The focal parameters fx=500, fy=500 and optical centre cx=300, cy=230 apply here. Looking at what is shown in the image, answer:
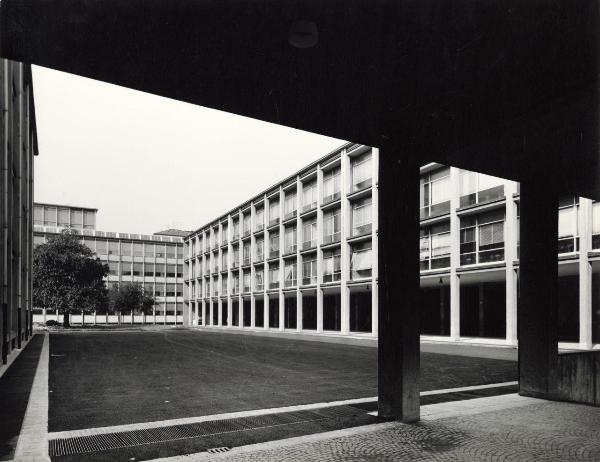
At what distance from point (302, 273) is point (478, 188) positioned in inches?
797

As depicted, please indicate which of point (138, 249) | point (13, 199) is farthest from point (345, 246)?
point (138, 249)

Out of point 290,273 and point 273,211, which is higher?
point 273,211

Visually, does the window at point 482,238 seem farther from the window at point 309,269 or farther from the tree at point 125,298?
the tree at point 125,298

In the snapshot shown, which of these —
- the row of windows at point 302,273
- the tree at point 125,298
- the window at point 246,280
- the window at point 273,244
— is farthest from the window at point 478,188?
the tree at point 125,298

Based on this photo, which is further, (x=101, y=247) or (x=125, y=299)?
(x=101, y=247)

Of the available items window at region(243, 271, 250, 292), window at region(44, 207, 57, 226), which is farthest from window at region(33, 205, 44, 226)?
window at region(243, 271, 250, 292)

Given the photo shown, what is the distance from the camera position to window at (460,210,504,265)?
2614 centimetres

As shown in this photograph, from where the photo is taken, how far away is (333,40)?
17.5 ft

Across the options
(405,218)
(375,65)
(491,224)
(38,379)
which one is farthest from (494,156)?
(491,224)

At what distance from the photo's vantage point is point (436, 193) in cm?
3094

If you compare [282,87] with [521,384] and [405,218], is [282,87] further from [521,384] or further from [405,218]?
[521,384]

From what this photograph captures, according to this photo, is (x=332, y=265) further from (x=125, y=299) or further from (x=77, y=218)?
(x=77, y=218)

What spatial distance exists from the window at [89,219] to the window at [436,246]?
74.9 metres

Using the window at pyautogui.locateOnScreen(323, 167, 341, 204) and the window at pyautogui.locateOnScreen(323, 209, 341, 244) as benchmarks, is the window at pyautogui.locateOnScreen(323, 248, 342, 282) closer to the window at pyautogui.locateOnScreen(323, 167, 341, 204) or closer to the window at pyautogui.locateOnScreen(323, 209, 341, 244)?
the window at pyautogui.locateOnScreen(323, 209, 341, 244)
